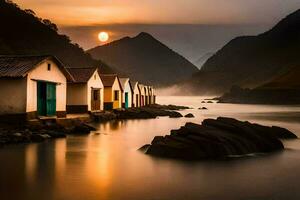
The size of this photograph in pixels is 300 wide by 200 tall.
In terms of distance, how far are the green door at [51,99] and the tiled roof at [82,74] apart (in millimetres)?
8949

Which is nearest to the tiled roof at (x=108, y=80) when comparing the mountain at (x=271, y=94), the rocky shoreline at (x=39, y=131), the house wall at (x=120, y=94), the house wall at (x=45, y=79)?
the house wall at (x=120, y=94)

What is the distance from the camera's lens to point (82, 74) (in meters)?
45.4

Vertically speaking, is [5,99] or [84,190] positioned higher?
[5,99]

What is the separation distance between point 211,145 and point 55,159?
7723mm

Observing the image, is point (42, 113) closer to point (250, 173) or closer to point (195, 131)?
point (195, 131)

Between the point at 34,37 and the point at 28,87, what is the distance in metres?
119

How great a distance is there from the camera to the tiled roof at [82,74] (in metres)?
44.2

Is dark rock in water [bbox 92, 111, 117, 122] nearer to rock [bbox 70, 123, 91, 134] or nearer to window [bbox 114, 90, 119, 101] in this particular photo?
window [bbox 114, 90, 119, 101]

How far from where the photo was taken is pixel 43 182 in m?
15.3

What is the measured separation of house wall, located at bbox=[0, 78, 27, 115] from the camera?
3014 cm

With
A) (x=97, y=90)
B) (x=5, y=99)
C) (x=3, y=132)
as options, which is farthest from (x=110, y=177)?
(x=97, y=90)

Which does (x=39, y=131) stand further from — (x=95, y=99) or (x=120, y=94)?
(x=120, y=94)

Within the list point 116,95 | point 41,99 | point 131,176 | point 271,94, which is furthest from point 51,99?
point 271,94

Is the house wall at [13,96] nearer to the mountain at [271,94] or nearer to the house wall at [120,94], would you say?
the house wall at [120,94]
